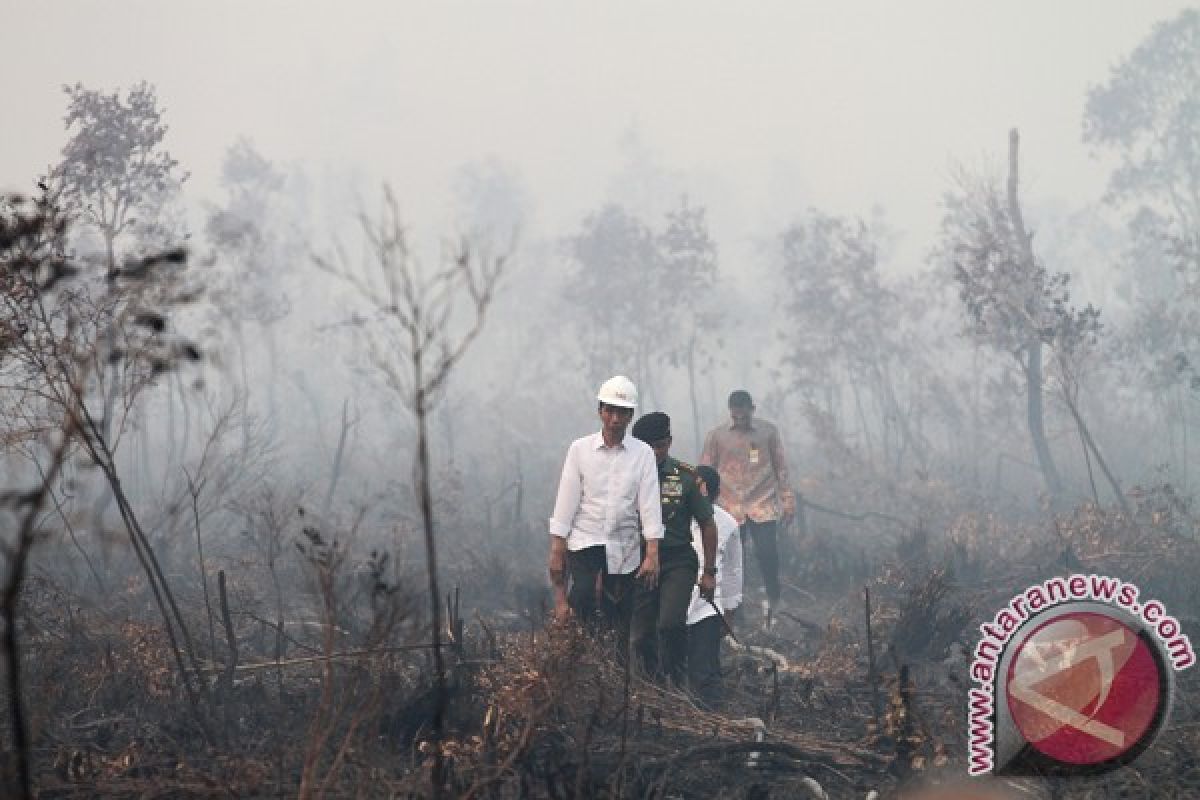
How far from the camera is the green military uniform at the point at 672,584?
532 cm

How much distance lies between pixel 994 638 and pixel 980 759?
541 millimetres

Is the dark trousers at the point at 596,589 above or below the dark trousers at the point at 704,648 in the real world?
above

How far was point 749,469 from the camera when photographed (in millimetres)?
8602

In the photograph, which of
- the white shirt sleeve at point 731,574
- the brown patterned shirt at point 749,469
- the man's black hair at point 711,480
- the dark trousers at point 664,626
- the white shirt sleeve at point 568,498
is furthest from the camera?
the brown patterned shirt at point 749,469

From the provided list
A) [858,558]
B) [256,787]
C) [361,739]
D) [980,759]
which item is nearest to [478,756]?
[361,739]

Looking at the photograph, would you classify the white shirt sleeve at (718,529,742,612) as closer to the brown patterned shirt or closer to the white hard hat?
the white hard hat

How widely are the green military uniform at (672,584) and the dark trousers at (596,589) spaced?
0.11 meters

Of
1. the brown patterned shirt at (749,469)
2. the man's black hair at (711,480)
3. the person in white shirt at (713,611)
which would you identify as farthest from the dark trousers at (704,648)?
the brown patterned shirt at (749,469)

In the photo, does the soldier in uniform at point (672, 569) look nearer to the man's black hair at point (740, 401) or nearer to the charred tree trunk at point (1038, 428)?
the man's black hair at point (740, 401)

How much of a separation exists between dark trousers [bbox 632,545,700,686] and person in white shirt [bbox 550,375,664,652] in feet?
0.34

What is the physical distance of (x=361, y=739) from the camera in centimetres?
391

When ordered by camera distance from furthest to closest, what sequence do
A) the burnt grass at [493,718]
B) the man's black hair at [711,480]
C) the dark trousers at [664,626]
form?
1. the man's black hair at [711,480]
2. the dark trousers at [664,626]
3. the burnt grass at [493,718]

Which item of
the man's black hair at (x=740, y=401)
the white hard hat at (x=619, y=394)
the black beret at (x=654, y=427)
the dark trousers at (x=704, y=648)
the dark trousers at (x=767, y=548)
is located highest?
the man's black hair at (x=740, y=401)

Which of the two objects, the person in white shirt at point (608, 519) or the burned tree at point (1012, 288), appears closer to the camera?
the person in white shirt at point (608, 519)
